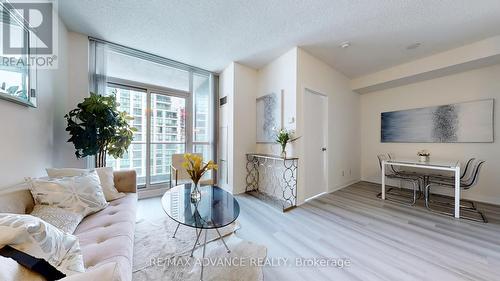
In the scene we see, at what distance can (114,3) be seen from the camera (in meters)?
2.04

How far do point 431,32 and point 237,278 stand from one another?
12.8 feet

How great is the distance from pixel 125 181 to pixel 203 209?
1.19 metres

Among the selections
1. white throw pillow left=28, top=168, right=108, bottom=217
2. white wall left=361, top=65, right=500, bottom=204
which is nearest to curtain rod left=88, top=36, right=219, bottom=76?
white throw pillow left=28, top=168, right=108, bottom=217

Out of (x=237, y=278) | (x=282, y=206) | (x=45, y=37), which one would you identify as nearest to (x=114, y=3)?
(x=45, y=37)

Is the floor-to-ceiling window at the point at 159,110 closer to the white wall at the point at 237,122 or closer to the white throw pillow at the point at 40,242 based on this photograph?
the white wall at the point at 237,122

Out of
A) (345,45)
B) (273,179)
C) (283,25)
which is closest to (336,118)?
(345,45)

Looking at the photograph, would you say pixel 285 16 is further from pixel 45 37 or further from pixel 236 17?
pixel 45 37

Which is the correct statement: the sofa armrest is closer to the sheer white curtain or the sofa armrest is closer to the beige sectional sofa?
the beige sectional sofa

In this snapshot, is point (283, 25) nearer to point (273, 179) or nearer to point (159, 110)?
point (273, 179)

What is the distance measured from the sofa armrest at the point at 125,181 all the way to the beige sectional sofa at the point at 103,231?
0.42 m

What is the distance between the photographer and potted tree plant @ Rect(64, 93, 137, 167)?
2193 millimetres

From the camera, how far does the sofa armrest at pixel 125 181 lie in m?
2.13

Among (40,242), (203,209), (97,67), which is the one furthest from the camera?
(97,67)

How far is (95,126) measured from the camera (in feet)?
7.29
